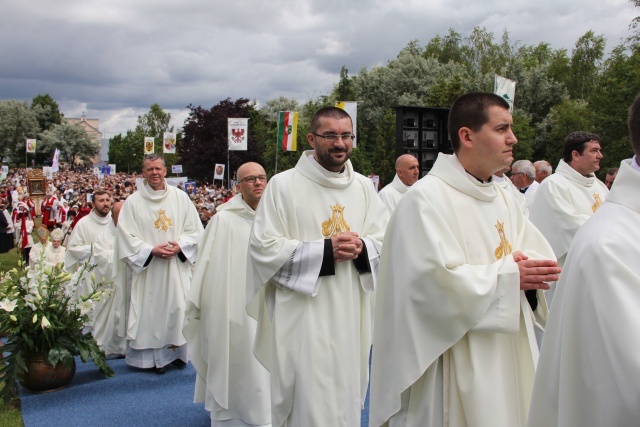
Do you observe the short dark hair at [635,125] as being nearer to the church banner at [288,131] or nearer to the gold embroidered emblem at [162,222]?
the gold embroidered emblem at [162,222]

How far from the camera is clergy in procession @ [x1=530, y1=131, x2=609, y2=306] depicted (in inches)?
292

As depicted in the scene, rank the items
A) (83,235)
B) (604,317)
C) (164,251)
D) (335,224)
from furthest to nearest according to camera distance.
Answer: (83,235) < (164,251) < (335,224) < (604,317)

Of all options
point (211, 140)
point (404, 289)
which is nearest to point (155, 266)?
point (404, 289)

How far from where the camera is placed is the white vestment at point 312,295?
457cm

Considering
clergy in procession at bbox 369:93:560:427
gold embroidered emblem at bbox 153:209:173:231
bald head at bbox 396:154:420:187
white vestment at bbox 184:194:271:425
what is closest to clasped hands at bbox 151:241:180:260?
gold embroidered emblem at bbox 153:209:173:231

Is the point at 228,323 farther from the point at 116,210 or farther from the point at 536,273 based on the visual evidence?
the point at 116,210

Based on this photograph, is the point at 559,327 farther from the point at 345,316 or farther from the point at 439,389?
the point at 345,316

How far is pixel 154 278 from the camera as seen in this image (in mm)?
8438

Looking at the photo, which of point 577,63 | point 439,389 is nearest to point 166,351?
point 439,389

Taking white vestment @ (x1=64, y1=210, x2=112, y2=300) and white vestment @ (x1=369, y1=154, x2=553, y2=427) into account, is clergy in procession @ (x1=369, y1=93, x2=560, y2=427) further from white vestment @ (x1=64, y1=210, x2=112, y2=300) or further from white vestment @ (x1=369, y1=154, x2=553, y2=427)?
white vestment @ (x1=64, y1=210, x2=112, y2=300)

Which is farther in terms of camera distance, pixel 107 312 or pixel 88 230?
pixel 88 230

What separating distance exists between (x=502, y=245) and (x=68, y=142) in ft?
319

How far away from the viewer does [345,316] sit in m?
4.77

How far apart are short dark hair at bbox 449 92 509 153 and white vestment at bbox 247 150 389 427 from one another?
4.94ft
